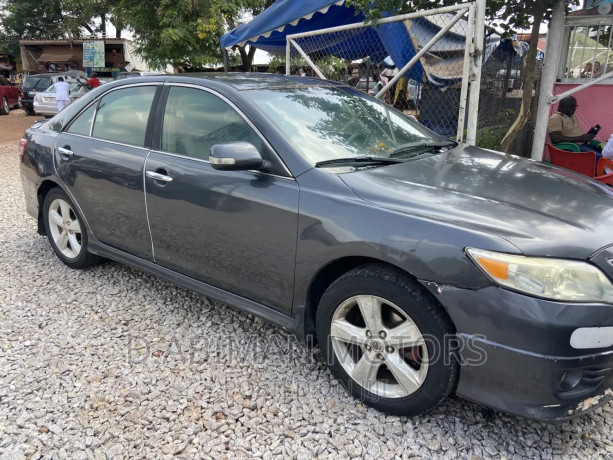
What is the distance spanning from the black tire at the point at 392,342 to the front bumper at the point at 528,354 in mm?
86

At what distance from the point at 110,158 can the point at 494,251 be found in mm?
2727

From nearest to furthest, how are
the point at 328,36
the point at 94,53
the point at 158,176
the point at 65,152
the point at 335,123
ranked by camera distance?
the point at 335,123, the point at 158,176, the point at 65,152, the point at 328,36, the point at 94,53

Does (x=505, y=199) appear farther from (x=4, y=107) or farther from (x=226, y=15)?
(x=4, y=107)

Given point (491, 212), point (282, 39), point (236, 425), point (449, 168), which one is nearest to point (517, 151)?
point (282, 39)

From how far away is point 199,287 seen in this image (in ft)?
10.1

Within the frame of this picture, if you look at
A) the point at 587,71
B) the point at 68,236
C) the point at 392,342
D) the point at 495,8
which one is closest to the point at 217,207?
the point at 392,342

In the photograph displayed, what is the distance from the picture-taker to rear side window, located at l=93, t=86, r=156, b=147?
3426 millimetres

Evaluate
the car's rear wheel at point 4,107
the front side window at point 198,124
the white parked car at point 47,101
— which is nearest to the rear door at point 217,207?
the front side window at point 198,124

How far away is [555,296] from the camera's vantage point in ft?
6.22

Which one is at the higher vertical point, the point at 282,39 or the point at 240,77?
the point at 282,39

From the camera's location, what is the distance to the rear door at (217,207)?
8.58 feet

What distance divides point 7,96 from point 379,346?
24003 millimetres

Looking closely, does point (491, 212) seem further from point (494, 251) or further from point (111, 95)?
point (111, 95)

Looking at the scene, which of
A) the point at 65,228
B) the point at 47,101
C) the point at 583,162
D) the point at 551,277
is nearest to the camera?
the point at 551,277
